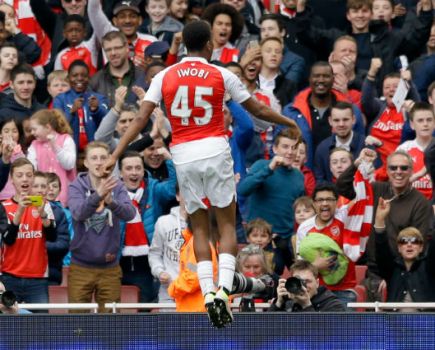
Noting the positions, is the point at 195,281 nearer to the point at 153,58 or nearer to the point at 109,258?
the point at 109,258

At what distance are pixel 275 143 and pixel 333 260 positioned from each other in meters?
2.00

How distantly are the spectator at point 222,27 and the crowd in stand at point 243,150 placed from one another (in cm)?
2

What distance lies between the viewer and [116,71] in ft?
66.1

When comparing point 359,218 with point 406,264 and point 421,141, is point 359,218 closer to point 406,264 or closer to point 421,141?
point 406,264

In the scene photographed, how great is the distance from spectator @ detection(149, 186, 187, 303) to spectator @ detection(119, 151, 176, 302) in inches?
19.6

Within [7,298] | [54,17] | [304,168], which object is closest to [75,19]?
[54,17]

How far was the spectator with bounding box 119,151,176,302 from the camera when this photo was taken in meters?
17.7

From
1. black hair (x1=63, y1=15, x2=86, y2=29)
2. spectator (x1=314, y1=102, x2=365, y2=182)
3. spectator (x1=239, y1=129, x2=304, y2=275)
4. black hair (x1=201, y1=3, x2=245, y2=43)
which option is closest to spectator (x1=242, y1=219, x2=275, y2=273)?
spectator (x1=239, y1=129, x2=304, y2=275)

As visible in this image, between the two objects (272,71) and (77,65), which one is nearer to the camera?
(77,65)

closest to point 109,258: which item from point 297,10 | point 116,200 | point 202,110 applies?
point 116,200

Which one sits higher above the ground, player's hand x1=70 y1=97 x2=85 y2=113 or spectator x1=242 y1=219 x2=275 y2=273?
player's hand x1=70 y1=97 x2=85 y2=113

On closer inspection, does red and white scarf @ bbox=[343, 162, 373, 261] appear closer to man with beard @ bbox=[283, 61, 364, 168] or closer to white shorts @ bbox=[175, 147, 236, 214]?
man with beard @ bbox=[283, 61, 364, 168]

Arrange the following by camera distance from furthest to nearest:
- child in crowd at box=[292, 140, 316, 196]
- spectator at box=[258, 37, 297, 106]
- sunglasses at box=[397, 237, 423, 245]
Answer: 1. spectator at box=[258, 37, 297, 106]
2. child in crowd at box=[292, 140, 316, 196]
3. sunglasses at box=[397, 237, 423, 245]

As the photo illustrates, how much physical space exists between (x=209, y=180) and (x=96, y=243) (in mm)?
3540
